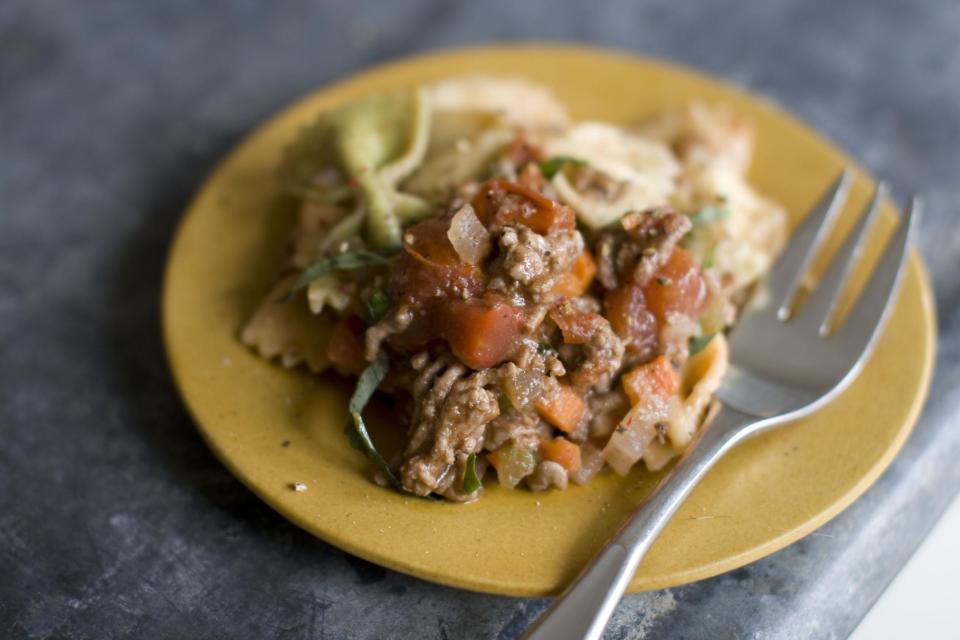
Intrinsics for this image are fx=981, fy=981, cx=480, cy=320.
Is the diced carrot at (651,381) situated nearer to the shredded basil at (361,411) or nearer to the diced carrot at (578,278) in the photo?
the diced carrot at (578,278)

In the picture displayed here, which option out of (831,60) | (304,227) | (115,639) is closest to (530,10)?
(831,60)

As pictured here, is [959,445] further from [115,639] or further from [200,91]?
[200,91]

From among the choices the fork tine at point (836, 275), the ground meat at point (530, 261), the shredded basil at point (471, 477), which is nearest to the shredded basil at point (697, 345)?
the fork tine at point (836, 275)

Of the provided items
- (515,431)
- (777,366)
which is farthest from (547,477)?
(777,366)

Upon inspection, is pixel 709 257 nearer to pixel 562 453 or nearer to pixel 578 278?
pixel 578 278

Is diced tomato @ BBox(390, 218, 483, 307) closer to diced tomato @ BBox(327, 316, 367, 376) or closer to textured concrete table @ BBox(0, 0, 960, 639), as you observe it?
diced tomato @ BBox(327, 316, 367, 376)
